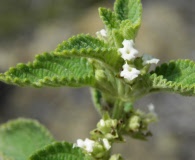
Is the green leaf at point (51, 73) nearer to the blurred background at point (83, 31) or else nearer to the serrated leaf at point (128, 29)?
the serrated leaf at point (128, 29)

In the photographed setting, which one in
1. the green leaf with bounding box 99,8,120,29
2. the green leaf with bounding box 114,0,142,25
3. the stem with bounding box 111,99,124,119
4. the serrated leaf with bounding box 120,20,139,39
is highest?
the green leaf with bounding box 114,0,142,25

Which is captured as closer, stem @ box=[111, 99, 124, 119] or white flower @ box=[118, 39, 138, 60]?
white flower @ box=[118, 39, 138, 60]

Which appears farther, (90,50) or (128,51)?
(128,51)

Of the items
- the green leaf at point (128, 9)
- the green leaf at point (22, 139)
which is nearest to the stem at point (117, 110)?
the green leaf at point (128, 9)

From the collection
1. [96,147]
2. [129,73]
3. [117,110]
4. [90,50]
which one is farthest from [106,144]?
[90,50]

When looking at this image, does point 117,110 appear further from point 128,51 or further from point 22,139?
point 22,139

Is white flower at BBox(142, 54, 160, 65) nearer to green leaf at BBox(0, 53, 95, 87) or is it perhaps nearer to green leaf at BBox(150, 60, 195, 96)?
green leaf at BBox(150, 60, 195, 96)

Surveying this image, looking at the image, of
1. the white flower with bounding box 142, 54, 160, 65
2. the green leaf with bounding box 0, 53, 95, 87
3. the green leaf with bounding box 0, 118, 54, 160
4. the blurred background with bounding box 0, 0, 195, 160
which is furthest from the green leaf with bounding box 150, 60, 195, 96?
the blurred background with bounding box 0, 0, 195, 160
